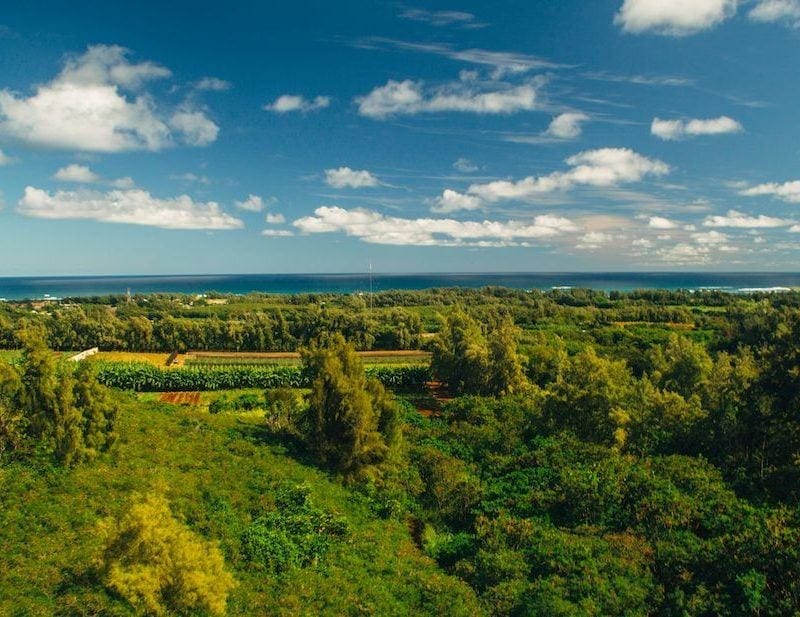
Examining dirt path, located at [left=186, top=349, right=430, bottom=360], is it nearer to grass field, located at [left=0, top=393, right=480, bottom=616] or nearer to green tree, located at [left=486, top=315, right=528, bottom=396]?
green tree, located at [left=486, top=315, right=528, bottom=396]

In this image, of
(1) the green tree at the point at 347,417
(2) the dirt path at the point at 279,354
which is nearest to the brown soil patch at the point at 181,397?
(2) the dirt path at the point at 279,354

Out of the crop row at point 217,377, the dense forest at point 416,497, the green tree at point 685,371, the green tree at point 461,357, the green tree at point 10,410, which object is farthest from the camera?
the crop row at point 217,377

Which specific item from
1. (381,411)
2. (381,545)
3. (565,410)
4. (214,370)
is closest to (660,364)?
(565,410)

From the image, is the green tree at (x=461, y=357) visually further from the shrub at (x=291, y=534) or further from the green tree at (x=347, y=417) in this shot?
the shrub at (x=291, y=534)

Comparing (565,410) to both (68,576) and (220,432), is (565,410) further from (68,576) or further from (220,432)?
(68,576)

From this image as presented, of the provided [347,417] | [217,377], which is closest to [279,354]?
A: [217,377]

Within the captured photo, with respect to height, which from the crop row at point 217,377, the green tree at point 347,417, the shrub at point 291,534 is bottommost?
the crop row at point 217,377
